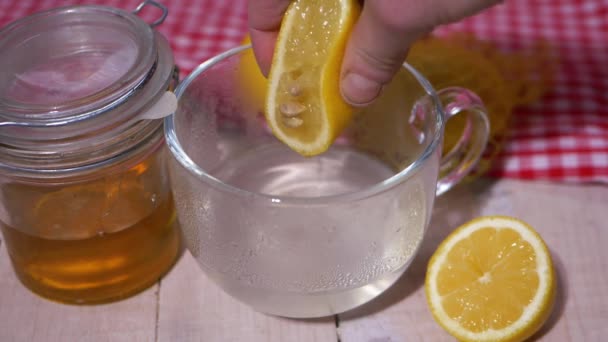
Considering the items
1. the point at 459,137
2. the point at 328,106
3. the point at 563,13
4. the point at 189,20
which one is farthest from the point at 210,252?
the point at 563,13

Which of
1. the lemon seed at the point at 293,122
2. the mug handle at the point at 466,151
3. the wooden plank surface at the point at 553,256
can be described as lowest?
the wooden plank surface at the point at 553,256

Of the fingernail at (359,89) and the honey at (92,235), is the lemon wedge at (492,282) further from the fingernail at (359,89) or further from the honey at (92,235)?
the honey at (92,235)

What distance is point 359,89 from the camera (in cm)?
80

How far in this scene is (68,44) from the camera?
3.09 ft

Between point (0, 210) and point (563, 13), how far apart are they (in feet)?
3.92

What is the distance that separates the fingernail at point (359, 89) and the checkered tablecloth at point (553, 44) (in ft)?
1.45

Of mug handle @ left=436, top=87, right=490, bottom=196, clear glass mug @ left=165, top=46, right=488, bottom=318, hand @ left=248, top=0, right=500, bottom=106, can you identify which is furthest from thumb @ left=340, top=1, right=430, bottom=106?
mug handle @ left=436, top=87, right=490, bottom=196

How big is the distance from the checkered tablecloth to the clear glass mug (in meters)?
0.26

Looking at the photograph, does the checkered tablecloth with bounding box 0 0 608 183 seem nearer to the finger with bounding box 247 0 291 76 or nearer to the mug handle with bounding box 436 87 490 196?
the mug handle with bounding box 436 87 490 196

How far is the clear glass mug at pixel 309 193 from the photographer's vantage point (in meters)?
0.79

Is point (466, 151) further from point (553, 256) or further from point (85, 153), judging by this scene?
point (85, 153)

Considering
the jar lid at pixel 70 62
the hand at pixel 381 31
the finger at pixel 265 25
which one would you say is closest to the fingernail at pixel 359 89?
the hand at pixel 381 31

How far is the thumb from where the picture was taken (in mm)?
731

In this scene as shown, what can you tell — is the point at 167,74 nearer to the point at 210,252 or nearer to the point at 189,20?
the point at 210,252
